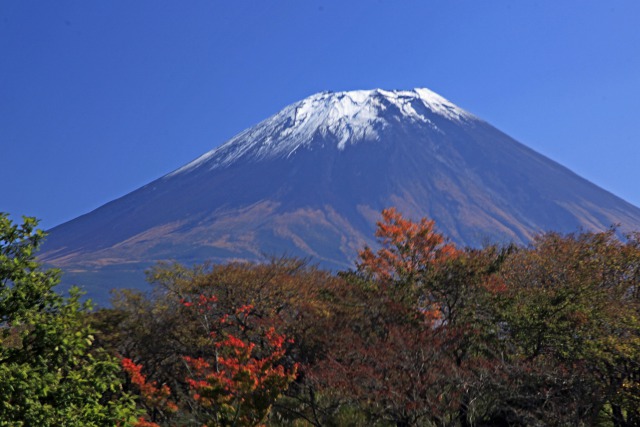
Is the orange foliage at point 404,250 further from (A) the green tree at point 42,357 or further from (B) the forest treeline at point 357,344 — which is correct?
(A) the green tree at point 42,357

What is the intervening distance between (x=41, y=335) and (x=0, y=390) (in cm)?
136

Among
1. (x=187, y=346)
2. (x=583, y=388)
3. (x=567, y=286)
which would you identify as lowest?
(x=583, y=388)

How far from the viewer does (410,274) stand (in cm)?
2367

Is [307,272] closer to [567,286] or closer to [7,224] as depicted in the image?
[567,286]

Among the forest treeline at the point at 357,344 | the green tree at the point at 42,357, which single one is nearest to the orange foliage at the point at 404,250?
the forest treeline at the point at 357,344

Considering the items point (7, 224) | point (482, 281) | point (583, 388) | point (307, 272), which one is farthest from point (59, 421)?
point (307, 272)

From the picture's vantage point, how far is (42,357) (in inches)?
432

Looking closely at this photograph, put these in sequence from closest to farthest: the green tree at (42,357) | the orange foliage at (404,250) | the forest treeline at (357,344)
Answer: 1. the green tree at (42,357)
2. the forest treeline at (357,344)
3. the orange foliage at (404,250)

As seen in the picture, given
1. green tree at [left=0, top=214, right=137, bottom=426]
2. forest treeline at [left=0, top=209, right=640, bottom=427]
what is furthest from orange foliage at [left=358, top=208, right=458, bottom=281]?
green tree at [left=0, top=214, right=137, bottom=426]

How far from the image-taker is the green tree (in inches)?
403

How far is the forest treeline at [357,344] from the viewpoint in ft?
37.8

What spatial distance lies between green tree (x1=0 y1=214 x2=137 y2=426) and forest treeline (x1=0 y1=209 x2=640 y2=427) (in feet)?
0.11

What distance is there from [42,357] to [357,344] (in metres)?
8.92

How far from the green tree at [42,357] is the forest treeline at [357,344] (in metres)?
0.03
